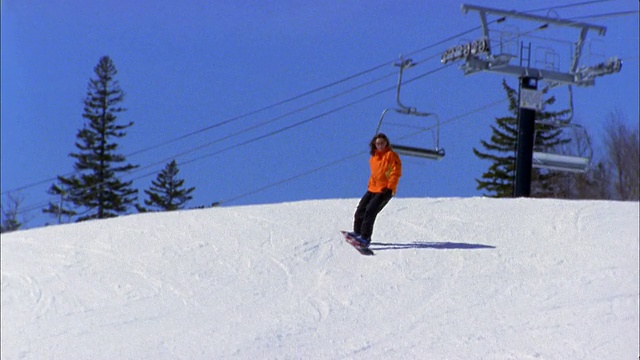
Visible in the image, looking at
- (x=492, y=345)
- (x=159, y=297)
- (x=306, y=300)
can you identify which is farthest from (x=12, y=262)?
(x=492, y=345)

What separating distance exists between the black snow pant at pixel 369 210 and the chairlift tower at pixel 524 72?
7.57m

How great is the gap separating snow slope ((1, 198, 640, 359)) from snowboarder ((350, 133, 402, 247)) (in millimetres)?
516

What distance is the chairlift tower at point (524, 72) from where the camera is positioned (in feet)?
64.5

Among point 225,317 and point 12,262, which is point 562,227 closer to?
point 225,317

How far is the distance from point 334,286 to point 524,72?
36.2ft

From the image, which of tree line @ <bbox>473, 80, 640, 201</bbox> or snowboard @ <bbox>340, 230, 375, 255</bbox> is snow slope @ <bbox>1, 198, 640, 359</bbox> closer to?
snowboard @ <bbox>340, 230, 375, 255</bbox>

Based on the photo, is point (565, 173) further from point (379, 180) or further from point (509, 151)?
point (379, 180)

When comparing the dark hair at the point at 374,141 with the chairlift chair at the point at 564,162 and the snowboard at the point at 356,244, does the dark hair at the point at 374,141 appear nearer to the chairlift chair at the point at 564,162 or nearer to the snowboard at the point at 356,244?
the snowboard at the point at 356,244

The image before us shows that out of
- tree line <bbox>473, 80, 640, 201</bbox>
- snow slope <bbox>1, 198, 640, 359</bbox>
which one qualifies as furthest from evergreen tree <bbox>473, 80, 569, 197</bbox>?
snow slope <bbox>1, 198, 640, 359</bbox>

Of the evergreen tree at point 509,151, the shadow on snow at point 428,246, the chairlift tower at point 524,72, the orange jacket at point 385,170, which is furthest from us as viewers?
the evergreen tree at point 509,151

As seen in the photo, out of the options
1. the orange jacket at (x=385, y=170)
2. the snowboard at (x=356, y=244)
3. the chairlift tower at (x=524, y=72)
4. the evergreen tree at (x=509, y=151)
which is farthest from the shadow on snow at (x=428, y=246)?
the evergreen tree at (x=509, y=151)

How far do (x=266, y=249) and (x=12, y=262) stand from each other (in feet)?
15.4

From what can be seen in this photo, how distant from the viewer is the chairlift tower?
1967 cm

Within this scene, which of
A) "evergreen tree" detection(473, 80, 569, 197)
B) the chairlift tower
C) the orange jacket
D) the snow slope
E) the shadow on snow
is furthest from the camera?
"evergreen tree" detection(473, 80, 569, 197)
